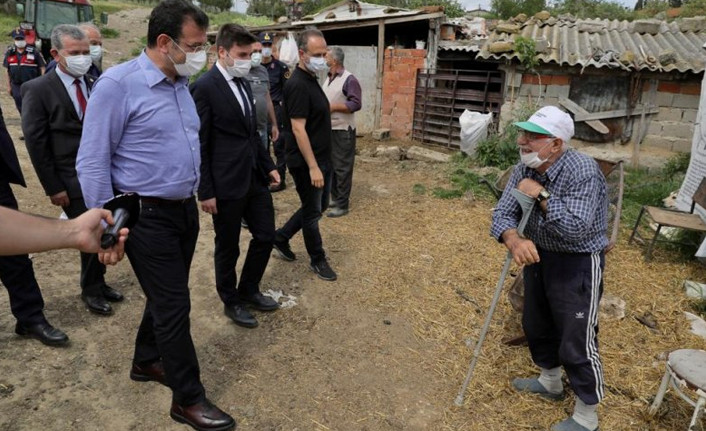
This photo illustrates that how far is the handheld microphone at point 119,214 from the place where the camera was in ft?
5.52

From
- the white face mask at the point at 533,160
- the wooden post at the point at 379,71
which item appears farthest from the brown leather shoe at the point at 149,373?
the wooden post at the point at 379,71

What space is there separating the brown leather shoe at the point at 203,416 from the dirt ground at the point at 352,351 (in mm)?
103

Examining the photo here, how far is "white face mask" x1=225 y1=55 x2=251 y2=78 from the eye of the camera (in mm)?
3062

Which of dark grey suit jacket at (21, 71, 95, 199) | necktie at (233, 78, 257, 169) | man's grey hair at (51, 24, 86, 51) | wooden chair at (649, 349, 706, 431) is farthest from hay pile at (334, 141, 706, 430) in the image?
man's grey hair at (51, 24, 86, 51)

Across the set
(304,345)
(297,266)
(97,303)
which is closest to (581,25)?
(297,266)

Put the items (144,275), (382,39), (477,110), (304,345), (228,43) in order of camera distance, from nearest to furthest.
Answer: (144,275), (228,43), (304,345), (477,110), (382,39)

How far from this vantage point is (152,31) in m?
2.25

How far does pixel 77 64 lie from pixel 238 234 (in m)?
1.68

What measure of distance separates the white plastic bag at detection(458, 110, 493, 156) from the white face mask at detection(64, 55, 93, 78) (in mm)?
7046

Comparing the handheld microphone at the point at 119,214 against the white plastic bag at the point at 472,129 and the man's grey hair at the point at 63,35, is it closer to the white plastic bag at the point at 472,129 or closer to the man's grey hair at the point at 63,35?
the man's grey hair at the point at 63,35

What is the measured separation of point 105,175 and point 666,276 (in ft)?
17.3

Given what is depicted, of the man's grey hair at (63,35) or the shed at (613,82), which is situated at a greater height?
the man's grey hair at (63,35)

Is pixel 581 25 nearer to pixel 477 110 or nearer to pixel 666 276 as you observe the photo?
pixel 477 110

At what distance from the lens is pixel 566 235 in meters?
2.30
